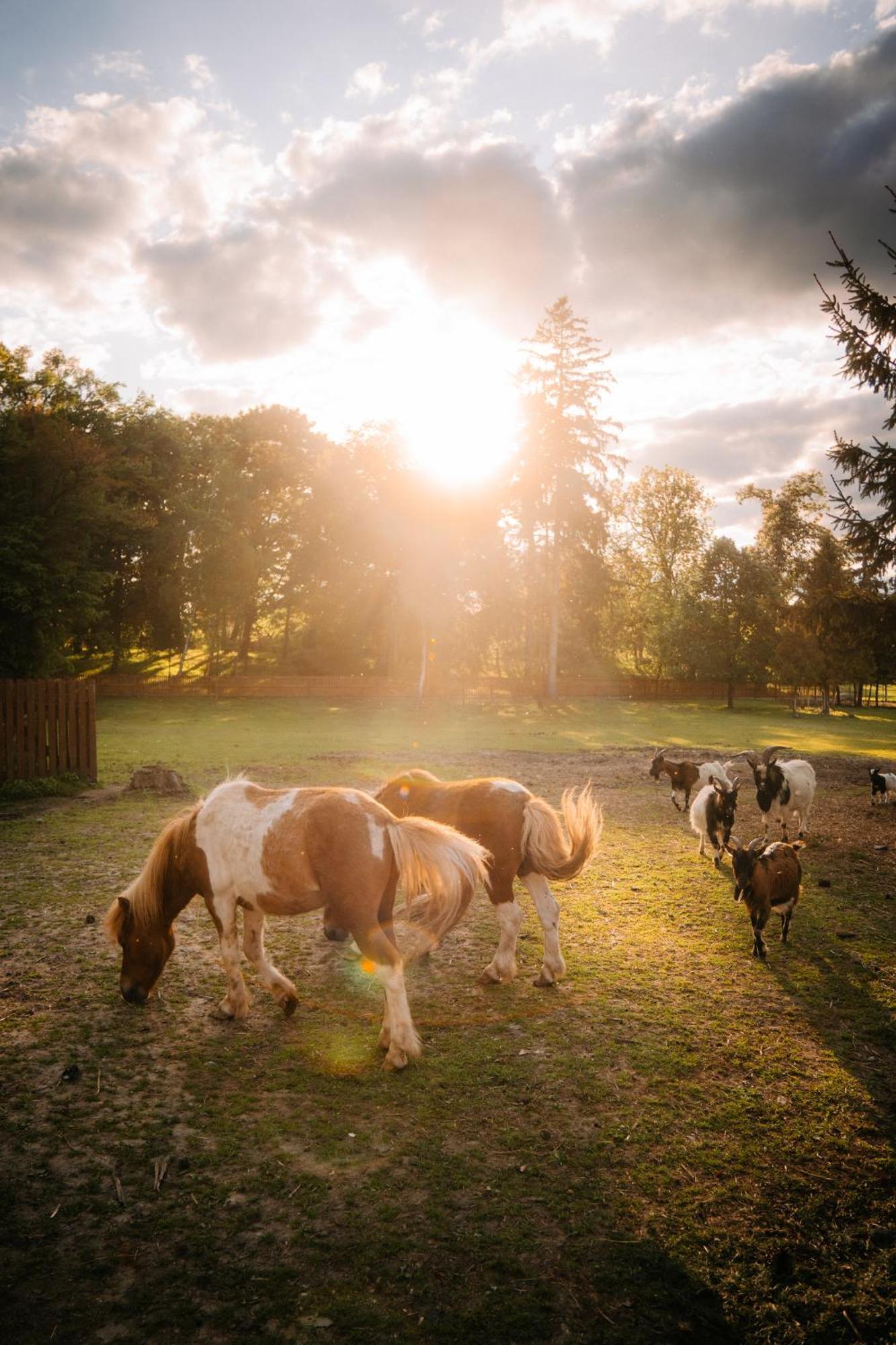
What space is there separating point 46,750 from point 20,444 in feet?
39.3

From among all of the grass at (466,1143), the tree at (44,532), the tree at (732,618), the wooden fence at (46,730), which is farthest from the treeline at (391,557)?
the grass at (466,1143)

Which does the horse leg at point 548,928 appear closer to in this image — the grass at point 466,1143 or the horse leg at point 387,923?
the grass at point 466,1143

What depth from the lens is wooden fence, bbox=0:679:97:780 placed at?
14.6 m

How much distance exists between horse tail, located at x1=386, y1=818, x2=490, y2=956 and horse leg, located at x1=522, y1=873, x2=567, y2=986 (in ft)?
4.24

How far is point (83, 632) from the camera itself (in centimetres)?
3669

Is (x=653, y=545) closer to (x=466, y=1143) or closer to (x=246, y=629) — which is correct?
(x=246, y=629)

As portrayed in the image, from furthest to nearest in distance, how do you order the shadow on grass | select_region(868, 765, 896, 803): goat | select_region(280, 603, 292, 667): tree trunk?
select_region(280, 603, 292, 667): tree trunk → select_region(868, 765, 896, 803): goat → the shadow on grass

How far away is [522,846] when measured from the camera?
632cm

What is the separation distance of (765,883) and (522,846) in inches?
112

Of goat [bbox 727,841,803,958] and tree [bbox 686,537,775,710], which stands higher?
tree [bbox 686,537,775,710]

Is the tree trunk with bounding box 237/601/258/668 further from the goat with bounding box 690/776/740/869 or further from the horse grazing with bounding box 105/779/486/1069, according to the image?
Result: the horse grazing with bounding box 105/779/486/1069

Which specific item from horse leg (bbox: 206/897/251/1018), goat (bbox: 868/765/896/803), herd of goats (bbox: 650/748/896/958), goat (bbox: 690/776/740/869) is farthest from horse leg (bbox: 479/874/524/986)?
goat (bbox: 868/765/896/803)

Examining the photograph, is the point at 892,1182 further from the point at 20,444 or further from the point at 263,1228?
the point at 20,444

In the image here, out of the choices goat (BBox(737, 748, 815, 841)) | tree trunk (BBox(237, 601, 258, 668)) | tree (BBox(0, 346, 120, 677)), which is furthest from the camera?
tree trunk (BBox(237, 601, 258, 668))
